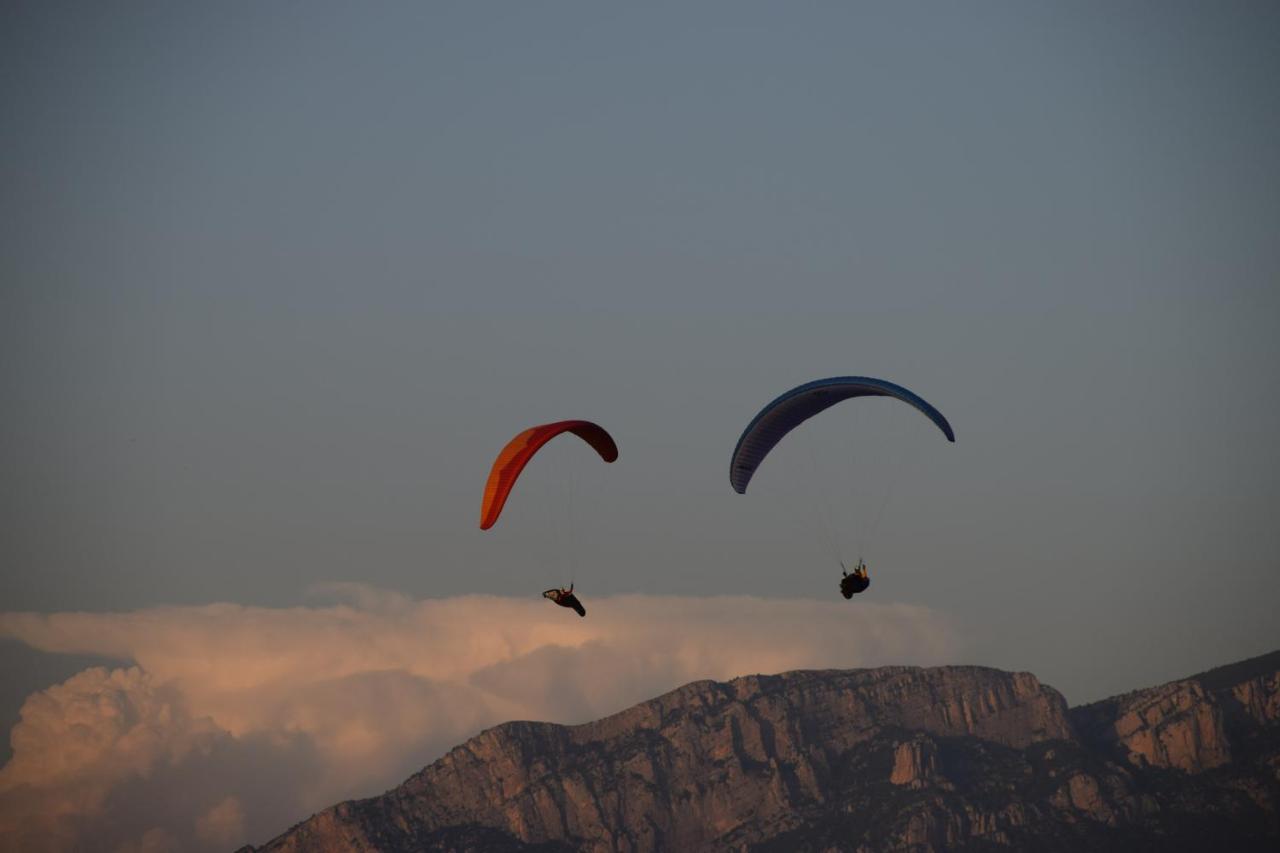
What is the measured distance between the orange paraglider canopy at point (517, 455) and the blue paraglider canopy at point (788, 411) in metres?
8.76

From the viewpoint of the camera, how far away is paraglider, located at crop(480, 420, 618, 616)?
384ft

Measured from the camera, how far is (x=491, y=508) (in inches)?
4606

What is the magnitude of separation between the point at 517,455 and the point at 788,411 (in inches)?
613

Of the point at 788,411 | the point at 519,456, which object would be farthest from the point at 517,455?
the point at 788,411

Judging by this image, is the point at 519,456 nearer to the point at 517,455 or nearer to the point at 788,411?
the point at 517,455

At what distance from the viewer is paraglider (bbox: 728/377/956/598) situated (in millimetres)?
109375

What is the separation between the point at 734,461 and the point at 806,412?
16.1 ft

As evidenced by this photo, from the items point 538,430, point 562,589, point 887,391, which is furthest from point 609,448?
point 887,391

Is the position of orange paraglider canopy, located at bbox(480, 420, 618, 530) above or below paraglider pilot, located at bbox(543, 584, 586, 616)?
above

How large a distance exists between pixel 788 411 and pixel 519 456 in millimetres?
15484

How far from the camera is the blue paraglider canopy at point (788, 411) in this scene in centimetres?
11236

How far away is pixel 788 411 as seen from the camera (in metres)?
116

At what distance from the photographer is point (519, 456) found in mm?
118562

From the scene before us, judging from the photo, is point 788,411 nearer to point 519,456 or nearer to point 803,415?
point 803,415
